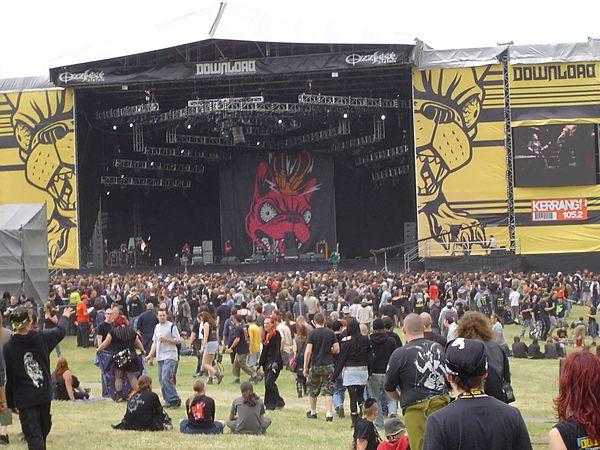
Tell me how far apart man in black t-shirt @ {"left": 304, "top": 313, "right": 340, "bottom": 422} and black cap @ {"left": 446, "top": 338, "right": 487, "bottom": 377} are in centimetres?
794

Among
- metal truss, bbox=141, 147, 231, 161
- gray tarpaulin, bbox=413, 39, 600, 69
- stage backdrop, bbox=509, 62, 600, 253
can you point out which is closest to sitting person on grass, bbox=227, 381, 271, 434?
stage backdrop, bbox=509, 62, 600, 253

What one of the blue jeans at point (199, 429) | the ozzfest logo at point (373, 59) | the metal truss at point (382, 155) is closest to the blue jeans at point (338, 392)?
the blue jeans at point (199, 429)

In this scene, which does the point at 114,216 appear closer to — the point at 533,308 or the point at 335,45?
the point at 335,45

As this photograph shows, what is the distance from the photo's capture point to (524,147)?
34625mm

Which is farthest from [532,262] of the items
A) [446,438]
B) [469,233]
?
[446,438]

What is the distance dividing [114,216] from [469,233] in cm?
1675

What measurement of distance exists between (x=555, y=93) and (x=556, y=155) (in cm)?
209

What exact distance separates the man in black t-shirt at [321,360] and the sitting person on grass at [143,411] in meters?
1.86

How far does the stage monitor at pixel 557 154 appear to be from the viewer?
1361 inches

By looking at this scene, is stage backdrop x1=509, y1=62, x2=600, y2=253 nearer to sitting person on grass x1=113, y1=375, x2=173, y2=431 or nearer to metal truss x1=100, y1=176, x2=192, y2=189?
metal truss x1=100, y1=176, x2=192, y2=189

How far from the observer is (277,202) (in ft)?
147

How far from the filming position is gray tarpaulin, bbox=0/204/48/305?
790 inches

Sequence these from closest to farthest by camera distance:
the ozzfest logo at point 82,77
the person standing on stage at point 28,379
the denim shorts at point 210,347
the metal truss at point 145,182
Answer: the person standing on stage at point 28,379, the denim shorts at point 210,347, the ozzfest logo at point 82,77, the metal truss at point 145,182

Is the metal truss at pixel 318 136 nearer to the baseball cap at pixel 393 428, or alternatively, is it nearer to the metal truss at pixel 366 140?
the metal truss at pixel 366 140
